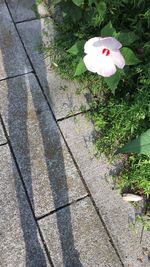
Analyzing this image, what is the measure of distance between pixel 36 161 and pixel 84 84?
83 cm

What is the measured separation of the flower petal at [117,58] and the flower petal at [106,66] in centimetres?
2

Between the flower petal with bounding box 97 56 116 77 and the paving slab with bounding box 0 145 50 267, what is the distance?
3.15 ft

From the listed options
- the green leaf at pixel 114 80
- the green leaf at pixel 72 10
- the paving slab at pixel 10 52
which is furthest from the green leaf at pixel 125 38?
the paving slab at pixel 10 52

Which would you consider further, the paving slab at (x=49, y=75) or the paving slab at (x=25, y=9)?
the paving slab at (x=25, y=9)

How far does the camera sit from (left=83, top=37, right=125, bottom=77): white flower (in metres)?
2.39

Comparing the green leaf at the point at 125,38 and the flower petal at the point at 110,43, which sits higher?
the flower petal at the point at 110,43

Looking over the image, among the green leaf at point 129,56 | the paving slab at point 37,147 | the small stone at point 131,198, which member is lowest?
the small stone at point 131,198

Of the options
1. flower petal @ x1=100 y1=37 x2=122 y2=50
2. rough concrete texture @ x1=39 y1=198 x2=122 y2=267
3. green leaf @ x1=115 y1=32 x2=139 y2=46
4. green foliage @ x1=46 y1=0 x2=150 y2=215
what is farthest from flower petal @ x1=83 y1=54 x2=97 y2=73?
rough concrete texture @ x1=39 y1=198 x2=122 y2=267

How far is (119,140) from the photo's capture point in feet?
9.59

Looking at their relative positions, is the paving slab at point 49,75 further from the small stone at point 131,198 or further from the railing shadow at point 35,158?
the small stone at point 131,198

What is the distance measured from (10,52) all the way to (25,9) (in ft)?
1.96

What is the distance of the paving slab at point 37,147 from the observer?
2.69m

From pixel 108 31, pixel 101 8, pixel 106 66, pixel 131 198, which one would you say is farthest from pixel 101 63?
pixel 131 198

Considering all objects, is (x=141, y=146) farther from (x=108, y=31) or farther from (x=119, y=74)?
(x=108, y=31)
